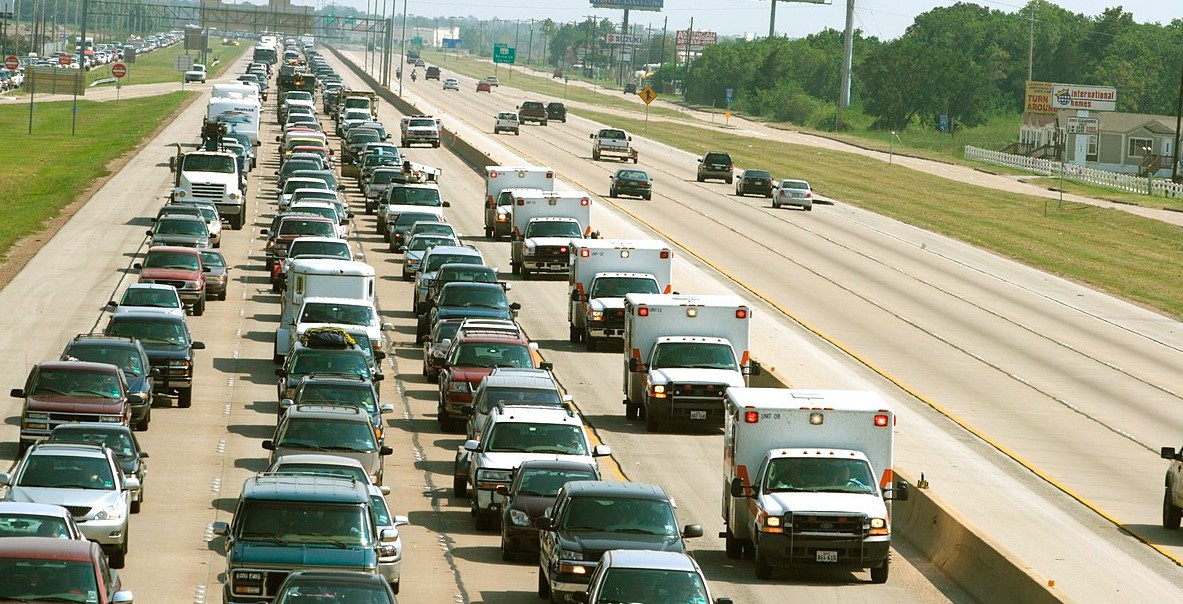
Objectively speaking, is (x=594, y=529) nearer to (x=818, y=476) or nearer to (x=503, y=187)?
(x=818, y=476)

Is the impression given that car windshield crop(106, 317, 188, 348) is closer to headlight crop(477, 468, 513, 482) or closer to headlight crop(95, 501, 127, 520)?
headlight crop(477, 468, 513, 482)

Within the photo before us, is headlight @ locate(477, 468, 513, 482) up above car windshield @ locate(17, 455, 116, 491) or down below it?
below

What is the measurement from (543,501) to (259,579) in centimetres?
534

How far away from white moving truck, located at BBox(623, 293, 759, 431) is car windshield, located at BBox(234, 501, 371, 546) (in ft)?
48.6

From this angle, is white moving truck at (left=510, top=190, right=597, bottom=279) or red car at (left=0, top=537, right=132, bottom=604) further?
white moving truck at (left=510, top=190, right=597, bottom=279)

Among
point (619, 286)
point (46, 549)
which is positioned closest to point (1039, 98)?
point (619, 286)

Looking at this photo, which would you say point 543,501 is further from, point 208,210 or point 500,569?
point 208,210

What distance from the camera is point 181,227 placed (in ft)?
167

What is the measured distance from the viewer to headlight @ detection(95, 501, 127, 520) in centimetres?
2091

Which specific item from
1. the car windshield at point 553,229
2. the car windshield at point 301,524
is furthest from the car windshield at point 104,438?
the car windshield at point 553,229

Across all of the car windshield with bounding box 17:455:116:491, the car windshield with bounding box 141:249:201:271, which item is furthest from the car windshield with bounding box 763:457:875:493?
the car windshield with bounding box 141:249:201:271

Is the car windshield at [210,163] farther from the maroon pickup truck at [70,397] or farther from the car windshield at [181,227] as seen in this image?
the maroon pickup truck at [70,397]

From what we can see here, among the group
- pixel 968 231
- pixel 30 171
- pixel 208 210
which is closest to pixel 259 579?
pixel 208 210

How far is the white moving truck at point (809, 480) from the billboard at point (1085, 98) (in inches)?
4727
